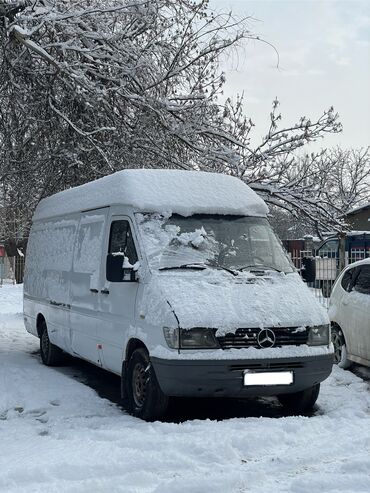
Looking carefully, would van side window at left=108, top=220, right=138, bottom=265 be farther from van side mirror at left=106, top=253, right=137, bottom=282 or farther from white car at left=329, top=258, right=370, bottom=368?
white car at left=329, top=258, right=370, bottom=368

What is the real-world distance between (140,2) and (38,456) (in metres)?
6.45

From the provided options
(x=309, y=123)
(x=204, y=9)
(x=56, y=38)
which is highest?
(x=204, y=9)

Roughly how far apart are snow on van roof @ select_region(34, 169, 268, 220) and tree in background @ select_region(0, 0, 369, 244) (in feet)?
7.47

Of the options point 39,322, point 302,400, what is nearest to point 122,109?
point 39,322

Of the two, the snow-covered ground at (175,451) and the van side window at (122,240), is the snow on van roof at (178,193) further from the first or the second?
the snow-covered ground at (175,451)

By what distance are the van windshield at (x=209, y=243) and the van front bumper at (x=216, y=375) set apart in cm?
109

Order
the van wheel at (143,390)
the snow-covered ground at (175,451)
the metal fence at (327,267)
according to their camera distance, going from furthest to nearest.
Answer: the metal fence at (327,267) < the van wheel at (143,390) < the snow-covered ground at (175,451)

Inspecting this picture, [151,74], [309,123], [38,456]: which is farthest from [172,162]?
[38,456]

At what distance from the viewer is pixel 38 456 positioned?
5.11 meters

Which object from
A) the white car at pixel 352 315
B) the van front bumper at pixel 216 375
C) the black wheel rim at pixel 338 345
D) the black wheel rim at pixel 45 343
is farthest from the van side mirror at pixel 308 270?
the black wheel rim at pixel 45 343

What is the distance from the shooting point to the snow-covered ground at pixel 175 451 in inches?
178

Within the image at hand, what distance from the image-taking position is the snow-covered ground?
4527mm

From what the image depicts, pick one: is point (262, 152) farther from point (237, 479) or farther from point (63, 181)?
point (237, 479)

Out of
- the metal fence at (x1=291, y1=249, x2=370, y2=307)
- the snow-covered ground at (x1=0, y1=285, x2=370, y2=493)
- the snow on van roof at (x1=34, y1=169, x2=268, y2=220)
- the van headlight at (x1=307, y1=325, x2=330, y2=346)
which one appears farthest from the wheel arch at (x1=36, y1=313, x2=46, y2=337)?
the metal fence at (x1=291, y1=249, x2=370, y2=307)
